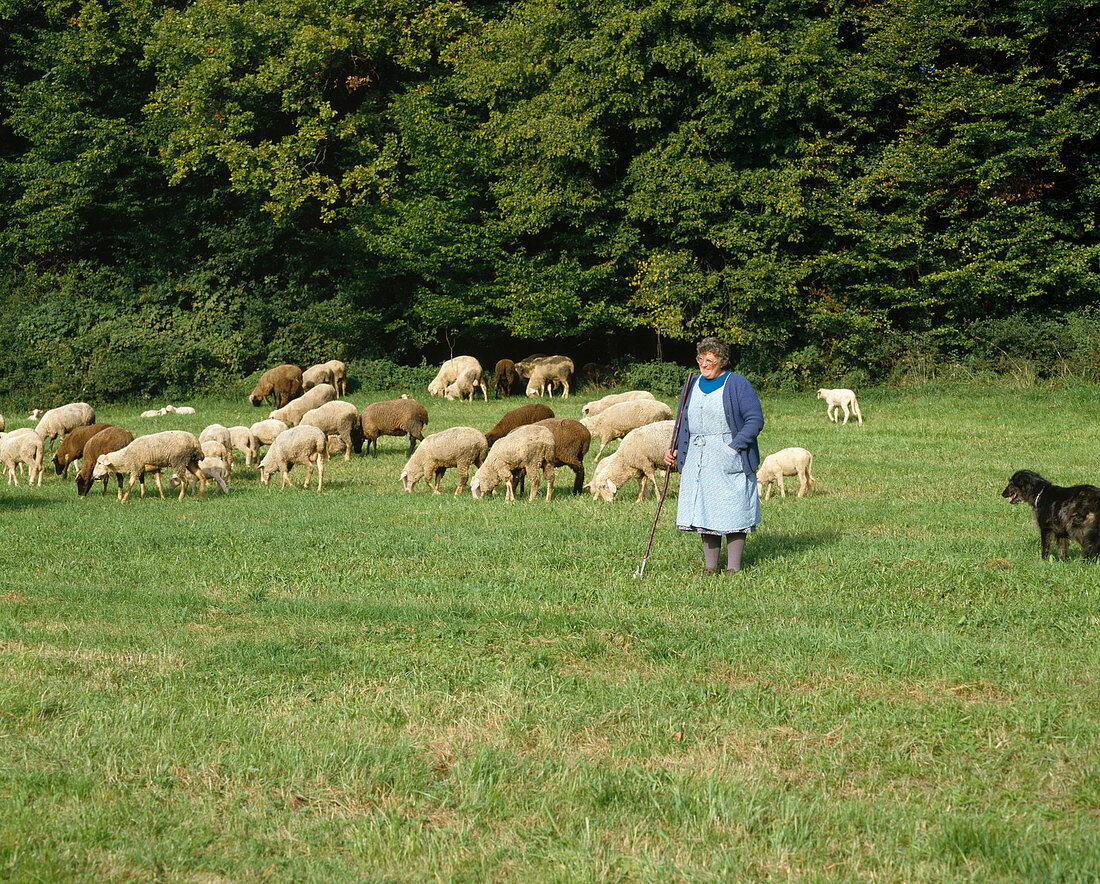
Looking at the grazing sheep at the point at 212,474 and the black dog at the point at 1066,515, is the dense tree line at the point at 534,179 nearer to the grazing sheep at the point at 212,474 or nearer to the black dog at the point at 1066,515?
the grazing sheep at the point at 212,474

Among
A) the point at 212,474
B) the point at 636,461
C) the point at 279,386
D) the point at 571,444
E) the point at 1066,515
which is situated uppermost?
the point at 279,386

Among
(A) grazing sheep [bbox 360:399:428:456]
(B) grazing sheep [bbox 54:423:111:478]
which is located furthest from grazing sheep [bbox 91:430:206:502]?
(A) grazing sheep [bbox 360:399:428:456]

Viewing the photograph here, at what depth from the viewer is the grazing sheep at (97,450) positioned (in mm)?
15289

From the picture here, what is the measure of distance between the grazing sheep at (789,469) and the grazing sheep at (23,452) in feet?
38.3

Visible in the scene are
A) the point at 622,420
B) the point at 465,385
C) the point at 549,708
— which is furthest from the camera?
the point at 465,385

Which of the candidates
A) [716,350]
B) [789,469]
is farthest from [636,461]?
[716,350]

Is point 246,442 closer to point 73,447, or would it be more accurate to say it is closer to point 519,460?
point 73,447

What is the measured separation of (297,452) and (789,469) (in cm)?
757

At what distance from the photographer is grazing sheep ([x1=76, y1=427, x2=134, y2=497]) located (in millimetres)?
15289

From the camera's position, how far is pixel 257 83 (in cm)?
2891

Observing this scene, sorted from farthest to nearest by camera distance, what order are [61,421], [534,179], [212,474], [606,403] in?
[534,179], [61,421], [606,403], [212,474]

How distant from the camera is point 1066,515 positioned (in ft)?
28.0

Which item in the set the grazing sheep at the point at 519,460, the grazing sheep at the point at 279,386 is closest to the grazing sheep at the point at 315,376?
the grazing sheep at the point at 279,386

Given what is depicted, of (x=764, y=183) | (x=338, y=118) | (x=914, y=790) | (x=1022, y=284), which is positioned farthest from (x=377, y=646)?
(x=338, y=118)
